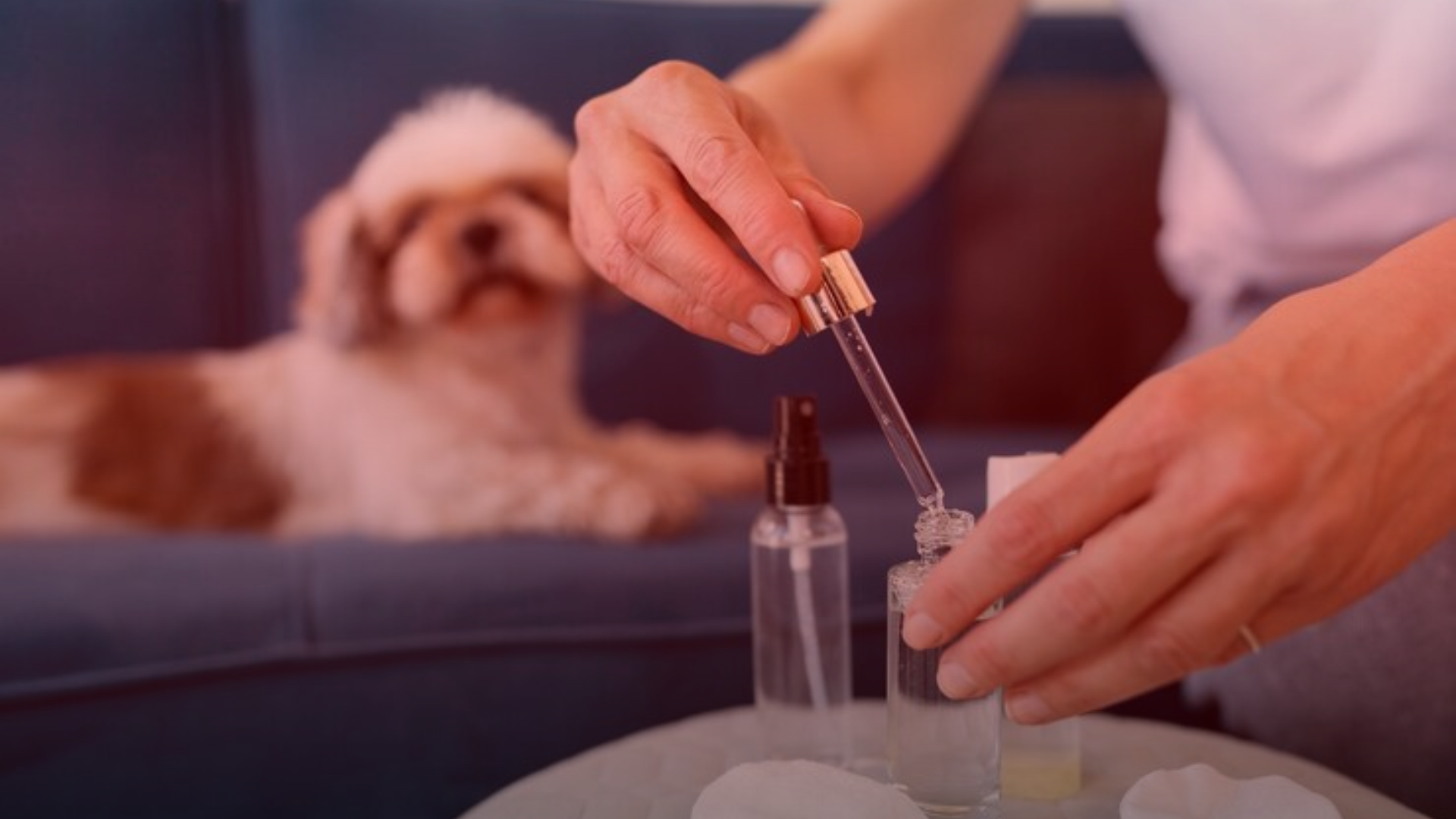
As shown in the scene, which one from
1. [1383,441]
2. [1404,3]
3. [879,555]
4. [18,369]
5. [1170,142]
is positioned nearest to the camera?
[1383,441]

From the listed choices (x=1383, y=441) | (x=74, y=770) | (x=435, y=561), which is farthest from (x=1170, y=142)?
(x=74, y=770)

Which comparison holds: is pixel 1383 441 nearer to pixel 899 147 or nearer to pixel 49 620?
pixel 899 147

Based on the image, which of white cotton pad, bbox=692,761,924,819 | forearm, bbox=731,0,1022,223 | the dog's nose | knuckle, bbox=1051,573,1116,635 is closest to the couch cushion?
the dog's nose

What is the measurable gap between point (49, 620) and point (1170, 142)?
Answer: 1327 millimetres

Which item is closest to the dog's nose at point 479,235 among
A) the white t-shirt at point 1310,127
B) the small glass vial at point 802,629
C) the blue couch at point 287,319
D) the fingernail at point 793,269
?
the blue couch at point 287,319

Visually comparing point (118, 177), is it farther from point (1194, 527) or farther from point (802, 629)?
point (1194, 527)

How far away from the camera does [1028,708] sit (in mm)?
548

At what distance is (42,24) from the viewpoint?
131 cm

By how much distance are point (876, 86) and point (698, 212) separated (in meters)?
0.58

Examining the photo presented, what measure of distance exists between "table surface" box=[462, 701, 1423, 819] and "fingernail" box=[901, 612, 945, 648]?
0.14 m

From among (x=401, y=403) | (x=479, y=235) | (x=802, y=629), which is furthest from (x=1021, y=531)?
(x=401, y=403)

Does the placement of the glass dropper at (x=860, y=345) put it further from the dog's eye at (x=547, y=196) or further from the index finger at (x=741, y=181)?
the dog's eye at (x=547, y=196)

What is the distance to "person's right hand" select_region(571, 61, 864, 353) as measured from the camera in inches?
25.3

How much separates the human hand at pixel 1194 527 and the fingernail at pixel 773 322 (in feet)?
0.51
